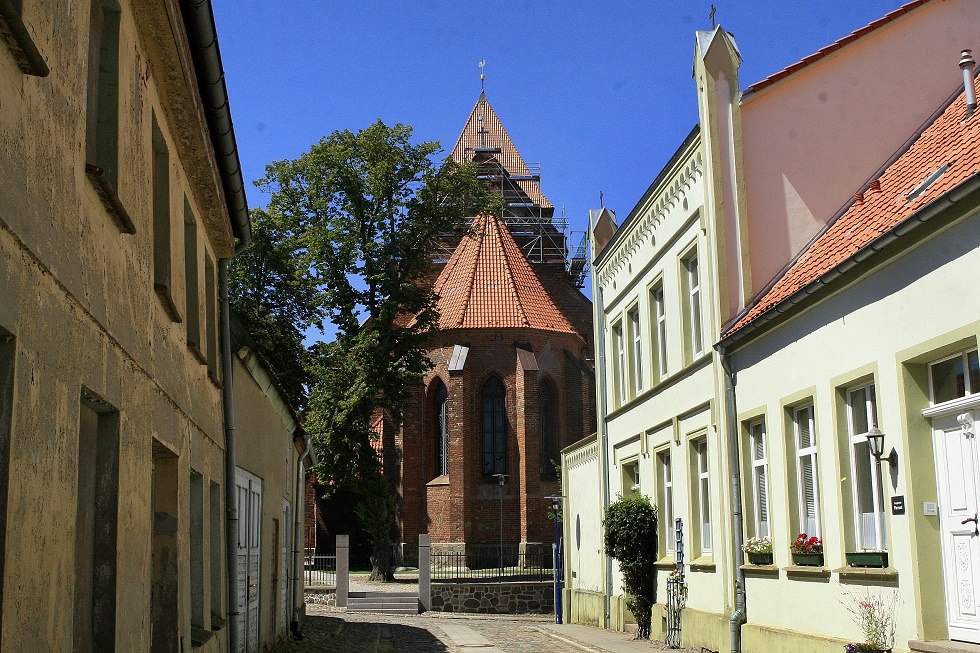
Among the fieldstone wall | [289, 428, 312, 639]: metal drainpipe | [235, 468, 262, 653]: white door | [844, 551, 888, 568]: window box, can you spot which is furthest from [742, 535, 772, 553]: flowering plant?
the fieldstone wall

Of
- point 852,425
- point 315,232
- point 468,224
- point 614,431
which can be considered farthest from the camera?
point 468,224

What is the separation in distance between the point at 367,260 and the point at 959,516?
31914mm

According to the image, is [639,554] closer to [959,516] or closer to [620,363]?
[620,363]

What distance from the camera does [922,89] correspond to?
16.3 m

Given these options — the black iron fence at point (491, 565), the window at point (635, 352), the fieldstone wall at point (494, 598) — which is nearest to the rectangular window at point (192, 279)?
the window at point (635, 352)

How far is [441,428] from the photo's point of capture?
154 ft

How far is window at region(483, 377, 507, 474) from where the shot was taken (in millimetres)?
46750

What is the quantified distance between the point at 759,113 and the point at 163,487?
10888 millimetres

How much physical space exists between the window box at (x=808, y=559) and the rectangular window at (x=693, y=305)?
486 centimetres

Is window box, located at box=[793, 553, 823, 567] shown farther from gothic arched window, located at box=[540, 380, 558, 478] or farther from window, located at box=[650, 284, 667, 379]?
gothic arched window, located at box=[540, 380, 558, 478]

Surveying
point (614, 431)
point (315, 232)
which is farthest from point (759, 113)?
point (315, 232)

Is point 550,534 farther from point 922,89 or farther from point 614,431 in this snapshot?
point 922,89

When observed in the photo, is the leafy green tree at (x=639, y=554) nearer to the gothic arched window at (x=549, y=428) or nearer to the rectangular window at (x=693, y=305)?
the rectangular window at (x=693, y=305)

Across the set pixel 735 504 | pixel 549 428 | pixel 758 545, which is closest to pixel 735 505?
pixel 735 504
